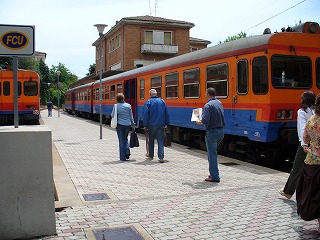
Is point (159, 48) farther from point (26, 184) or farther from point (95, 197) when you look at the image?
point (26, 184)

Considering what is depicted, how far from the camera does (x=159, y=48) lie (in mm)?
44812

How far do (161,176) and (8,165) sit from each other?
4097 millimetres

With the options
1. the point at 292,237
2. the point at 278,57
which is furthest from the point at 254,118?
the point at 292,237

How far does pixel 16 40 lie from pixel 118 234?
258 centimetres

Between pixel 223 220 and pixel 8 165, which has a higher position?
pixel 8 165

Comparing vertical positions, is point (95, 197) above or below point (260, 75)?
below

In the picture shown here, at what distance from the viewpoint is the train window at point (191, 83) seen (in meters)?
12.3

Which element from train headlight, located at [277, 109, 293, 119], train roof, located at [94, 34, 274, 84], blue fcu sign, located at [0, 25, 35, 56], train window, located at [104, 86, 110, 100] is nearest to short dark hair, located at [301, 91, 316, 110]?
train headlight, located at [277, 109, 293, 119]

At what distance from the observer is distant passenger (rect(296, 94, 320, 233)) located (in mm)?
4668

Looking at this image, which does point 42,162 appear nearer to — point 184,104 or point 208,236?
point 208,236

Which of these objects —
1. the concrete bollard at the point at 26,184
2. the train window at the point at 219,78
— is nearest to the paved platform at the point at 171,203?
the concrete bollard at the point at 26,184

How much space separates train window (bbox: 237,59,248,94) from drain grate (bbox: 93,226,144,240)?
5.80m

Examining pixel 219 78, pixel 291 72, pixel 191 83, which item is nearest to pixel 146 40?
pixel 191 83

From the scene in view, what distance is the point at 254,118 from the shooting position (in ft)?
31.3
